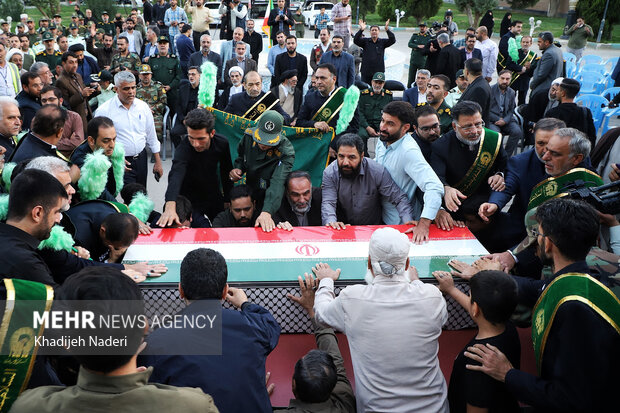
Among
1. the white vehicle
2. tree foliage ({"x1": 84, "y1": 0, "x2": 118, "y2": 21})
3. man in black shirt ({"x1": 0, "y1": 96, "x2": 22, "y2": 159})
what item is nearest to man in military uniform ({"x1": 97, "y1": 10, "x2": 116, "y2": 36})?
tree foliage ({"x1": 84, "y1": 0, "x2": 118, "y2": 21})

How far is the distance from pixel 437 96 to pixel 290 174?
2728 mm

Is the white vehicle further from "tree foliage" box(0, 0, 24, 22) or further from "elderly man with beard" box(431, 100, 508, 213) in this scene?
"elderly man with beard" box(431, 100, 508, 213)

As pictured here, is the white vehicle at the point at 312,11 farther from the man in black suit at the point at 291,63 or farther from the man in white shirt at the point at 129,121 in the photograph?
the man in white shirt at the point at 129,121

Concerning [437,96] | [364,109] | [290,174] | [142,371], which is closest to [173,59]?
[364,109]

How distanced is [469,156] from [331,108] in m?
2.47

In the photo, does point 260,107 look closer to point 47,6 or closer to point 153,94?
point 153,94

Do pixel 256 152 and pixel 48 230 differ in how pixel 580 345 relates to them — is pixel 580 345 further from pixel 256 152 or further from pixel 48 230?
pixel 256 152

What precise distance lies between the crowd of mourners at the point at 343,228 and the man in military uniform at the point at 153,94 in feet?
5.91

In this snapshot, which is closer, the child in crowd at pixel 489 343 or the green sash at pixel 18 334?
the green sash at pixel 18 334

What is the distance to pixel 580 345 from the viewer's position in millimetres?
1852

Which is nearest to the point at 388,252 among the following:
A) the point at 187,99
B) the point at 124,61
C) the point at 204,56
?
the point at 187,99

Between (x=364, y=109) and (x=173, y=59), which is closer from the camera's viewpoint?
(x=364, y=109)

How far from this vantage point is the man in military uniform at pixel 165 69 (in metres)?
8.12

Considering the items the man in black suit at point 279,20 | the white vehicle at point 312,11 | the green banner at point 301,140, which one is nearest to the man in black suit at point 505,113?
the green banner at point 301,140
